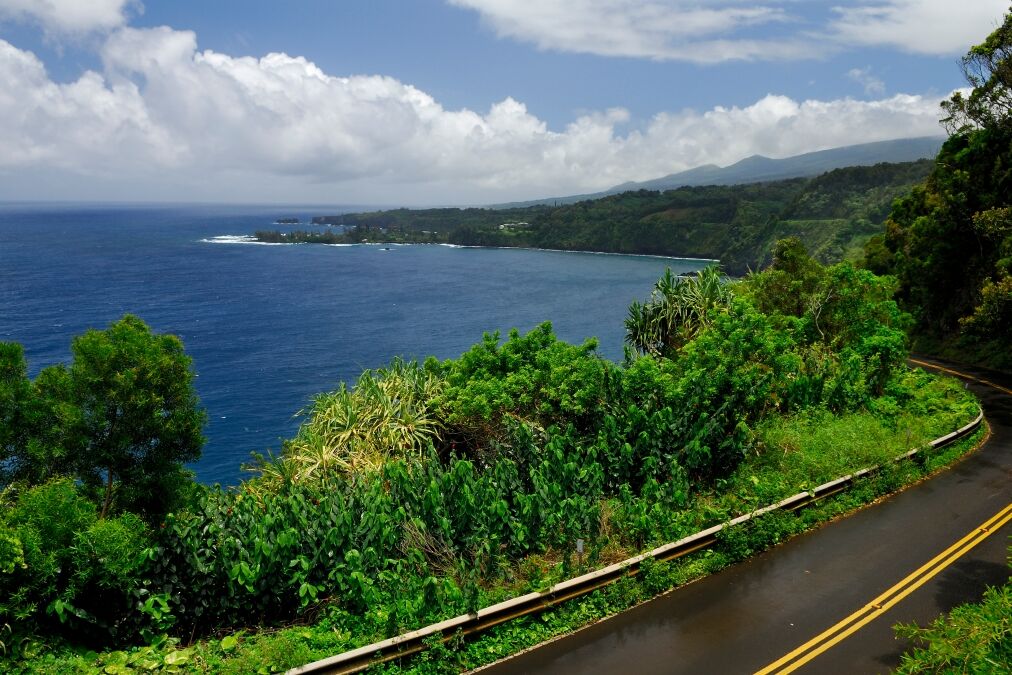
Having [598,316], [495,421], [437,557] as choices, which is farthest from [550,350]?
A: [598,316]

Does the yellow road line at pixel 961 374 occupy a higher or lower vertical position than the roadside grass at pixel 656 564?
lower

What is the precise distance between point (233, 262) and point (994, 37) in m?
123

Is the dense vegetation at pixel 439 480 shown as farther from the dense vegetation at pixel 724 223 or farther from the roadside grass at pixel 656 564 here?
the dense vegetation at pixel 724 223

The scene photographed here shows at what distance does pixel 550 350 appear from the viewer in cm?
1645

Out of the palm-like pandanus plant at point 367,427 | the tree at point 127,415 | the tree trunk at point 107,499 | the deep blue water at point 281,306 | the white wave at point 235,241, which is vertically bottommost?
the deep blue water at point 281,306

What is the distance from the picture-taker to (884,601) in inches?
398

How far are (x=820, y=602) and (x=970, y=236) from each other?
92.9 ft

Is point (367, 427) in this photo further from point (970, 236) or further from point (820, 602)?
point (970, 236)

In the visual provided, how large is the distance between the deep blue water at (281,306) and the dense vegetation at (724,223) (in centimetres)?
1104

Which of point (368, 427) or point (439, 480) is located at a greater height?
point (439, 480)

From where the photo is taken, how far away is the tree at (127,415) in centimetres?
898

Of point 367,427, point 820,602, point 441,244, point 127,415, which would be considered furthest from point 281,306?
point 441,244

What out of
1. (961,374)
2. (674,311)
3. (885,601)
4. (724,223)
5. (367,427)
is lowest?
(961,374)

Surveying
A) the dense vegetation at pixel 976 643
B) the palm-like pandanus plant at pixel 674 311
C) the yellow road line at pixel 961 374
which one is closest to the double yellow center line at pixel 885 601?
the dense vegetation at pixel 976 643
